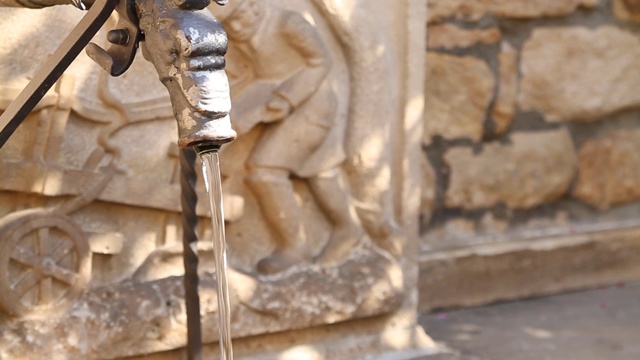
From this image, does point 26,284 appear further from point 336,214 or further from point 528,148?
point 528,148

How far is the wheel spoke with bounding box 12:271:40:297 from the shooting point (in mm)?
1861

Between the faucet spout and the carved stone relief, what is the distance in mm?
738

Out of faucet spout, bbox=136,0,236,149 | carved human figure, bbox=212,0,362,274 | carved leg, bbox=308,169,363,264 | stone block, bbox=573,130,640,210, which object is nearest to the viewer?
faucet spout, bbox=136,0,236,149

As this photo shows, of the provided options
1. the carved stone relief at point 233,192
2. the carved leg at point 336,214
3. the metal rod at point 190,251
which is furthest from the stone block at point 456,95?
the metal rod at point 190,251

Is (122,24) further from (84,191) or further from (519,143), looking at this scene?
(519,143)

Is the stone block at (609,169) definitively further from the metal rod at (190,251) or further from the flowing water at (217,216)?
the flowing water at (217,216)

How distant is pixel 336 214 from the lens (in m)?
2.26

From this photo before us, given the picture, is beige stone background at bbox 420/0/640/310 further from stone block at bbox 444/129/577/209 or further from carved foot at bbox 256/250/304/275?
carved foot at bbox 256/250/304/275

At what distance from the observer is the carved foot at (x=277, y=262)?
2176 millimetres

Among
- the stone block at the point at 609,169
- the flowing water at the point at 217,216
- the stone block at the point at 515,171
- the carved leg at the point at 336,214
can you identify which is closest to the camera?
the flowing water at the point at 217,216

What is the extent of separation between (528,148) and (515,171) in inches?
3.2

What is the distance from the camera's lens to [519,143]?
309 centimetres

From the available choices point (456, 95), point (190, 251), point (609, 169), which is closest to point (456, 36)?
point (456, 95)

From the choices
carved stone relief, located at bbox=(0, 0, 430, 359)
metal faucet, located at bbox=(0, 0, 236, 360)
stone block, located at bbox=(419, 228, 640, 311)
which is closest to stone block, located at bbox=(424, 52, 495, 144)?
stone block, located at bbox=(419, 228, 640, 311)
